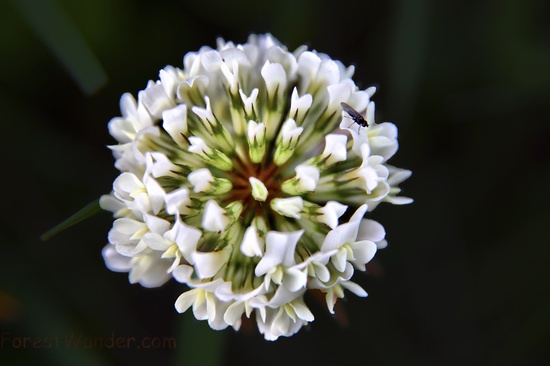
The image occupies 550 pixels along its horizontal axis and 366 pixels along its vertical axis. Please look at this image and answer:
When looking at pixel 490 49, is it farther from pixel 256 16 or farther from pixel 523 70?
pixel 256 16

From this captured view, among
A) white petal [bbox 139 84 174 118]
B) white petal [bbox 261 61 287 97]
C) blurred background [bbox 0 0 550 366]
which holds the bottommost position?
blurred background [bbox 0 0 550 366]

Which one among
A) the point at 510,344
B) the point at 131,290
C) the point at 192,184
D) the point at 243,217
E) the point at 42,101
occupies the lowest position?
the point at 510,344

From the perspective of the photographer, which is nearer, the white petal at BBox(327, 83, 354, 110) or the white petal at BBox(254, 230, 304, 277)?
the white petal at BBox(254, 230, 304, 277)

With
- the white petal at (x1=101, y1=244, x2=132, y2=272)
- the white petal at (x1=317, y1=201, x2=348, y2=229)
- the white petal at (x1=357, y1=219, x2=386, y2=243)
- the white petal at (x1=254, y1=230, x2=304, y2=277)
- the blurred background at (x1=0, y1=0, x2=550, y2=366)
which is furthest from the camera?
the blurred background at (x1=0, y1=0, x2=550, y2=366)

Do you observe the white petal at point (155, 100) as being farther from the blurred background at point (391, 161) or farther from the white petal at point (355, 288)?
the blurred background at point (391, 161)

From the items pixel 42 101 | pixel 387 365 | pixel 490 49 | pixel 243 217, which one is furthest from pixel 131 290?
pixel 490 49

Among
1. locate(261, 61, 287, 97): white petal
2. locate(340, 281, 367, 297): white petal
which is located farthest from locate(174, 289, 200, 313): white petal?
locate(261, 61, 287, 97): white petal

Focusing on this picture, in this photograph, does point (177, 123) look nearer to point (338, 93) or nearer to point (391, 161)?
point (338, 93)

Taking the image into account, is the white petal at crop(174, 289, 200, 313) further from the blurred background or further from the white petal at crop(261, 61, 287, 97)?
the blurred background
